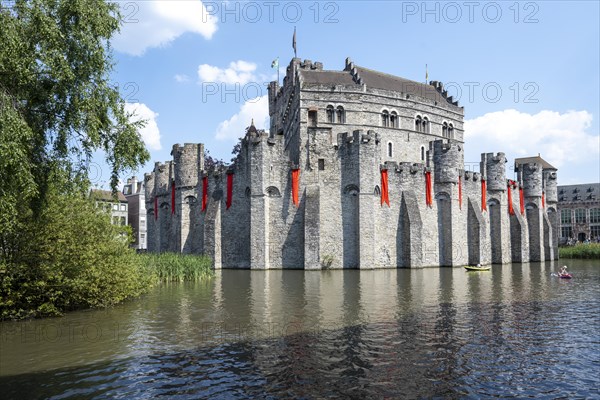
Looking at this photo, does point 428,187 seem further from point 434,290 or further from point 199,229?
point 199,229

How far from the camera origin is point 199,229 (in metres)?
38.9

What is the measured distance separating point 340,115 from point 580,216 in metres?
53.6

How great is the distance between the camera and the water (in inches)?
361

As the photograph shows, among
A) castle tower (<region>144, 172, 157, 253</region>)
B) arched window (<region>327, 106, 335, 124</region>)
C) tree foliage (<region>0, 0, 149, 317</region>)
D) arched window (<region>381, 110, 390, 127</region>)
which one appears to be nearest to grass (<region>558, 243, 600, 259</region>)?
arched window (<region>381, 110, 390, 127</region>)

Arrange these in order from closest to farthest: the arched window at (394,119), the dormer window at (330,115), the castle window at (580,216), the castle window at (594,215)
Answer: the dormer window at (330,115) → the arched window at (394,119) → the castle window at (594,215) → the castle window at (580,216)

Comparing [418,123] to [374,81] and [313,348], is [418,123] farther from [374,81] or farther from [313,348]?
[313,348]

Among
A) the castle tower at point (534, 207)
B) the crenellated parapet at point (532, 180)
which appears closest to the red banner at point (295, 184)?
the castle tower at point (534, 207)

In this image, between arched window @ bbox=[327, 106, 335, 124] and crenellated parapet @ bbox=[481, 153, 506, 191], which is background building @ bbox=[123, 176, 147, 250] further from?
crenellated parapet @ bbox=[481, 153, 506, 191]

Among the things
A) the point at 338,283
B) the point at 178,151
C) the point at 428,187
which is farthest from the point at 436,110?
the point at 338,283

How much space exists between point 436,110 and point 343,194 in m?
23.9

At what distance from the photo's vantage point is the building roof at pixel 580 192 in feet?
253

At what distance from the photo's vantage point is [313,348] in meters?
11.8

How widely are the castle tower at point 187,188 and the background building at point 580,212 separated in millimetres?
62457

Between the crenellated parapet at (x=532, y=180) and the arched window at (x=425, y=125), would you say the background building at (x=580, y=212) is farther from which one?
the arched window at (x=425, y=125)
